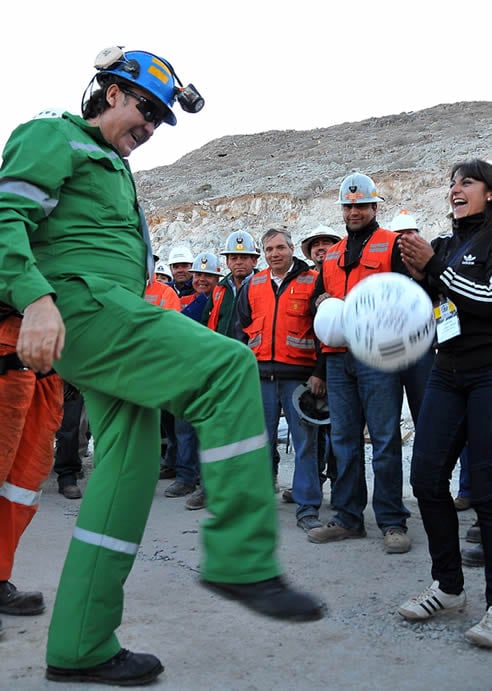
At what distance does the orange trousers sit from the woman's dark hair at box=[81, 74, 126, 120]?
1.06 m

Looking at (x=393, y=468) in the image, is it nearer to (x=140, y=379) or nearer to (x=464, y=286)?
(x=464, y=286)

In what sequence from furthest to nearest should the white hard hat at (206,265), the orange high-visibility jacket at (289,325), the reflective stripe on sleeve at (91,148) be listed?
the white hard hat at (206,265) → the orange high-visibility jacket at (289,325) → the reflective stripe on sleeve at (91,148)

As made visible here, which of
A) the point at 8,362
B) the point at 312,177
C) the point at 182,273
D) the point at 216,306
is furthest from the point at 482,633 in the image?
the point at 312,177

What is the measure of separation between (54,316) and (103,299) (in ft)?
0.88

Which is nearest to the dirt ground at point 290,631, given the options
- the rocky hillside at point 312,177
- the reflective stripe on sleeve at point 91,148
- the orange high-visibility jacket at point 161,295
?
the reflective stripe on sleeve at point 91,148

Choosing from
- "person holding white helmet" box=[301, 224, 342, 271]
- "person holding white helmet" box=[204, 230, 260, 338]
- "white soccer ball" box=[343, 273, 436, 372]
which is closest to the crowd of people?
"white soccer ball" box=[343, 273, 436, 372]

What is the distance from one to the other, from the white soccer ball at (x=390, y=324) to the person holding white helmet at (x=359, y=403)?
1.89 metres

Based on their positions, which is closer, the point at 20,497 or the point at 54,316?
the point at 54,316

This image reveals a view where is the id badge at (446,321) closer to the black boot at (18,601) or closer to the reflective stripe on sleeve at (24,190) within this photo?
the reflective stripe on sleeve at (24,190)

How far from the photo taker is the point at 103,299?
2.62 metres

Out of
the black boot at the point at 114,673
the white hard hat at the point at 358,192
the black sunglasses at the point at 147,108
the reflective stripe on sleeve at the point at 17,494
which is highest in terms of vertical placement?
the black sunglasses at the point at 147,108

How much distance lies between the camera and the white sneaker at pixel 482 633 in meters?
3.28

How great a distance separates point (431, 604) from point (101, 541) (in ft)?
5.88

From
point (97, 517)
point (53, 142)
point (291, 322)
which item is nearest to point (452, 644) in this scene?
point (97, 517)
